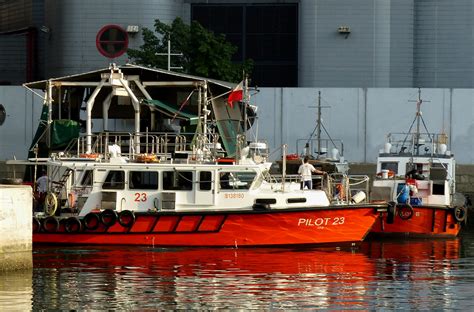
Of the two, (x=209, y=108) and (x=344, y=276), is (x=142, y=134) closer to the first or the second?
(x=209, y=108)

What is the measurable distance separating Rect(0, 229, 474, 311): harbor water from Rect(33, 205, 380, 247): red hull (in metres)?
0.27

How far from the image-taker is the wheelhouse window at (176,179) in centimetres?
3694

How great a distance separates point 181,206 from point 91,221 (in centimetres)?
222

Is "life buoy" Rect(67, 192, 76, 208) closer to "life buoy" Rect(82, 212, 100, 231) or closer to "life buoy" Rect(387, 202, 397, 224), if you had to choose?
"life buoy" Rect(82, 212, 100, 231)

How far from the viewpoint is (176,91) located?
42625mm

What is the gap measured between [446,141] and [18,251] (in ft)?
68.6

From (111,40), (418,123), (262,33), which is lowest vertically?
(418,123)

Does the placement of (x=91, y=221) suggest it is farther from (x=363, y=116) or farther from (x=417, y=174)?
(x=363, y=116)

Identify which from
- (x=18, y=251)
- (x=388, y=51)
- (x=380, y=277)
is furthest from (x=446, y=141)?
(x=18, y=251)

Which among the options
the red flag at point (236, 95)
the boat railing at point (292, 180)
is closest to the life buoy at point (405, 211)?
the boat railing at point (292, 180)

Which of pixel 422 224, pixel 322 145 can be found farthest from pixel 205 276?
pixel 322 145

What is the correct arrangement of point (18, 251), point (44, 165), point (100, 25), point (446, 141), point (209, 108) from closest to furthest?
point (18, 251)
point (44, 165)
point (209, 108)
point (446, 141)
point (100, 25)

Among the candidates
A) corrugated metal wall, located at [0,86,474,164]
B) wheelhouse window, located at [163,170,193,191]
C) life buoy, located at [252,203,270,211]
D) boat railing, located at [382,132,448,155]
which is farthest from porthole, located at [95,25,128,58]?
life buoy, located at [252,203,270,211]

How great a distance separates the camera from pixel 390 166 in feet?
145
